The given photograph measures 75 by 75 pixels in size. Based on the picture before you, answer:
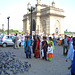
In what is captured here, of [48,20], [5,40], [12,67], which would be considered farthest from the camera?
[48,20]

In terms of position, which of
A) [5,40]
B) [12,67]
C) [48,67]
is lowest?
[48,67]

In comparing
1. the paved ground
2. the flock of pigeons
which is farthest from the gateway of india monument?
the flock of pigeons

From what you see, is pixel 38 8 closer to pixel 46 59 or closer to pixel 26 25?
pixel 26 25

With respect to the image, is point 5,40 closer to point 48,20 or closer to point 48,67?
point 48,67

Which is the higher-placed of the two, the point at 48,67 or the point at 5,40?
the point at 5,40

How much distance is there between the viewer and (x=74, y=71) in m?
3.39

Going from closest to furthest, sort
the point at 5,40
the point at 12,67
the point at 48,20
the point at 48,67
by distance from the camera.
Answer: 1. the point at 12,67
2. the point at 48,67
3. the point at 5,40
4. the point at 48,20

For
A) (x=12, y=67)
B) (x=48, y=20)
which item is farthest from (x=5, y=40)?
(x=48, y=20)

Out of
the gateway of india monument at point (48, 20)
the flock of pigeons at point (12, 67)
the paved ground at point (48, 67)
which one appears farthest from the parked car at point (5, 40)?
the gateway of india monument at point (48, 20)

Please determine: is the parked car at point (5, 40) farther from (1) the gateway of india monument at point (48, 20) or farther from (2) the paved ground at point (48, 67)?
(1) the gateway of india monument at point (48, 20)

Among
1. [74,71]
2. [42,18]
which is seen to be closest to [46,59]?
[74,71]

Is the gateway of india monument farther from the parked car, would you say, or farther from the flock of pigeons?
the flock of pigeons

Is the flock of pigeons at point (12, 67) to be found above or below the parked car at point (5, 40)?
below

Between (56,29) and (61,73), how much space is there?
28.9 m
